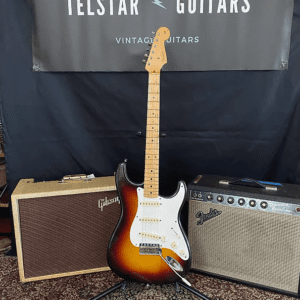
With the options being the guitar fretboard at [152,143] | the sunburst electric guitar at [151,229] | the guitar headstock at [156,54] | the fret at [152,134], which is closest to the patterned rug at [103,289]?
the sunburst electric guitar at [151,229]

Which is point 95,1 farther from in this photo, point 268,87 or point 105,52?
point 268,87

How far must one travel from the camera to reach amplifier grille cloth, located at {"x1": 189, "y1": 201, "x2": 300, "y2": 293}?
130 centimetres

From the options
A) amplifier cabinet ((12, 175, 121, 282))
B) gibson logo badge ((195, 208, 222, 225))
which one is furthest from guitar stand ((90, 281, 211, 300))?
gibson logo badge ((195, 208, 222, 225))

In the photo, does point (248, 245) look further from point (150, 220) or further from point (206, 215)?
point (150, 220)

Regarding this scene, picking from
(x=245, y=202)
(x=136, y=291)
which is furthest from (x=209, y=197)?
(x=136, y=291)

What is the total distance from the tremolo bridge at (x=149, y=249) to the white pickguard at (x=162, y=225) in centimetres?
2

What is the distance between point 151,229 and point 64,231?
1.64ft

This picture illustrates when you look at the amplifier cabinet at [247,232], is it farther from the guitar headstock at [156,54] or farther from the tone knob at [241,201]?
the guitar headstock at [156,54]

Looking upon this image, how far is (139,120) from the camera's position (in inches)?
68.5

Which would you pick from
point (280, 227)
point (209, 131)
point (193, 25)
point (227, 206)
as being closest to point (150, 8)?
point (193, 25)

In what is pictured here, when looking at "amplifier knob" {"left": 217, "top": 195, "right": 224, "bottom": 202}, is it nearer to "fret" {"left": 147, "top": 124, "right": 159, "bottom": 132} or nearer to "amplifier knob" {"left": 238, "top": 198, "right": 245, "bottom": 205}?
"amplifier knob" {"left": 238, "top": 198, "right": 245, "bottom": 205}

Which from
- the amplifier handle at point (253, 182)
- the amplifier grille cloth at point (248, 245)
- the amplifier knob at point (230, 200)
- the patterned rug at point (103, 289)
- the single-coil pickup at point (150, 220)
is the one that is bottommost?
the patterned rug at point (103, 289)

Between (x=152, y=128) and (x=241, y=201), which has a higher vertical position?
(x=152, y=128)

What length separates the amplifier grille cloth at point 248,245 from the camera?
1.30 meters
